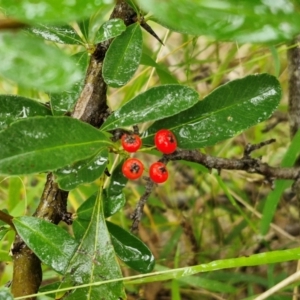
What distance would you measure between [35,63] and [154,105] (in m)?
0.33

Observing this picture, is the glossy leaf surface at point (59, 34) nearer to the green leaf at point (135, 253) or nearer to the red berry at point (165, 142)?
the red berry at point (165, 142)

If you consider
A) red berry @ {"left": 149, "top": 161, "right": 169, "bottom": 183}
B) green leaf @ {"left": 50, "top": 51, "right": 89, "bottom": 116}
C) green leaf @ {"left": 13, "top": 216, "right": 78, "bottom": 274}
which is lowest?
green leaf @ {"left": 13, "top": 216, "right": 78, "bottom": 274}

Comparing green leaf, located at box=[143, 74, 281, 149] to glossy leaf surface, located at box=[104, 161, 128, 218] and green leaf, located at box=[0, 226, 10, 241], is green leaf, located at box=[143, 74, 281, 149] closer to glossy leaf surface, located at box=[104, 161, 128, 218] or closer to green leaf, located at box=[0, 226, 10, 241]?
glossy leaf surface, located at box=[104, 161, 128, 218]

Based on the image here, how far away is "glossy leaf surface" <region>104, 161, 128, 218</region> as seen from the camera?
27.8 inches

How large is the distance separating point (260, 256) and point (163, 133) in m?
0.21

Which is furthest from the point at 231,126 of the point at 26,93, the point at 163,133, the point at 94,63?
the point at 26,93

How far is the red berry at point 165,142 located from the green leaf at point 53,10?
1.19 feet

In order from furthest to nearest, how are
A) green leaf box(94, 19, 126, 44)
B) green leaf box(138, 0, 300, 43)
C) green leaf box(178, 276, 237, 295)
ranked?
green leaf box(178, 276, 237, 295)
green leaf box(94, 19, 126, 44)
green leaf box(138, 0, 300, 43)

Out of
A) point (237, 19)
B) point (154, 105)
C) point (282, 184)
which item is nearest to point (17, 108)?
point (154, 105)

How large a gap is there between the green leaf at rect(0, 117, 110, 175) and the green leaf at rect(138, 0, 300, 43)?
27 cm

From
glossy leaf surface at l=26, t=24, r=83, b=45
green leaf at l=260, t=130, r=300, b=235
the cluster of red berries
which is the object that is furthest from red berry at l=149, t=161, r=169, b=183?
green leaf at l=260, t=130, r=300, b=235

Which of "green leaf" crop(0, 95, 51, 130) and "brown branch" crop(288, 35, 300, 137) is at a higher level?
"brown branch" crop(288, 35, 300, 137)

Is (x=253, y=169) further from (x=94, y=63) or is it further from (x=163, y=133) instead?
(x=94, y=63)

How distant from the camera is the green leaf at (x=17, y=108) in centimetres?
63
